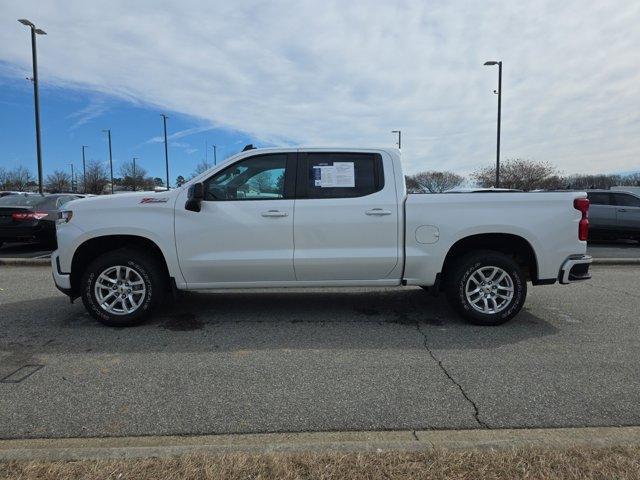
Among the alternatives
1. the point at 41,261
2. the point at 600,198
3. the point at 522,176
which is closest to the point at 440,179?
the point at 522,176

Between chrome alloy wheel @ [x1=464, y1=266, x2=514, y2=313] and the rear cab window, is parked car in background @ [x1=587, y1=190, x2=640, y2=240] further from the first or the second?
chrome alloy wheel @ [x1=464, y1=266, x2=514, y2=313]

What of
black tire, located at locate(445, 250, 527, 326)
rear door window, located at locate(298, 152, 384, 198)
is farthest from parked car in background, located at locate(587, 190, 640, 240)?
rear door window, located at locate(298, 152, 384, 198)

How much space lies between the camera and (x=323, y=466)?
274 centimetres

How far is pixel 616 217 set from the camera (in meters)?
14.0

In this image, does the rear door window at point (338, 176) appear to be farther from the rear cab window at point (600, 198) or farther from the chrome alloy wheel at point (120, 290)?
the rear cab window at point (600, 198)

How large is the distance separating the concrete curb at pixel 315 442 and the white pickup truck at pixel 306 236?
8.03ft

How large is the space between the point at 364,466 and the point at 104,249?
13.7 ft

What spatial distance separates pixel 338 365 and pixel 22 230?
10.5 meters

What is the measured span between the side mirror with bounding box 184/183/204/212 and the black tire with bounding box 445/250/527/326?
9.24ft

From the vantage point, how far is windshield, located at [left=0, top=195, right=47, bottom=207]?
1254 centimetres

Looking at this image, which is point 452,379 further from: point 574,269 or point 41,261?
point 41,261

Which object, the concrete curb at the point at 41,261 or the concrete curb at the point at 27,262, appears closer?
the concrete curb at the point at 41,261

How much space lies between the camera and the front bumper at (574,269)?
5.55m

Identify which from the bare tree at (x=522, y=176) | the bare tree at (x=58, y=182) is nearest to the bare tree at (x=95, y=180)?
the bare tree at (x=58, y=182)
